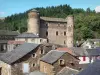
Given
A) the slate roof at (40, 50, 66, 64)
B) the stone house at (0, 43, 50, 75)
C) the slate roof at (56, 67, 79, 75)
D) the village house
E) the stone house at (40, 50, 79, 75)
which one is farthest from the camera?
the village house

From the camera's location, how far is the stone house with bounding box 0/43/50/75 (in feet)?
94.5

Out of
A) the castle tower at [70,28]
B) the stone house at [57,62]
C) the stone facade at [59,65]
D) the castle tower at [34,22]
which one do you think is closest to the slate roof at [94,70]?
the stone house at [57,62]

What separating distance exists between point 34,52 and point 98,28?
7036cm

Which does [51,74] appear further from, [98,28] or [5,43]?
[98,28]

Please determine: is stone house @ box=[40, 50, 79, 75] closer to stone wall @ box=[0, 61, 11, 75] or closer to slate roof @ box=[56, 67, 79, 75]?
slate roof @ box=[56, 67, 79, 75]

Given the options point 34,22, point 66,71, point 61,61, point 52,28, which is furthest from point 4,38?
point 66,71

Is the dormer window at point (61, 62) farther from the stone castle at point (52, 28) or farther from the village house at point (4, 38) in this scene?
the stone castle at point (52, 28)

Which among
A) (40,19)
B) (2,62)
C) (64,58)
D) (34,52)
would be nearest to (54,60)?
(64,58)

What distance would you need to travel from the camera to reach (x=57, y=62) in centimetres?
2638

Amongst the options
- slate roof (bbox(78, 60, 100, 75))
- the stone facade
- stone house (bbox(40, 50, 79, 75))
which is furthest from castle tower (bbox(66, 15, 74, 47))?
slate roof (bbox(78, 60, 100, 75))

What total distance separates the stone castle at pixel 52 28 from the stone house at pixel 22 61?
27.1m

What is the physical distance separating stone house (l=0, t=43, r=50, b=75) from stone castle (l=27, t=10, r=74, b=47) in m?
27.1

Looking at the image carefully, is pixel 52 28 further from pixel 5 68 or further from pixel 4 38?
pixel 5 68

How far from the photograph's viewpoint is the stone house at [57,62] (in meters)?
26.3
